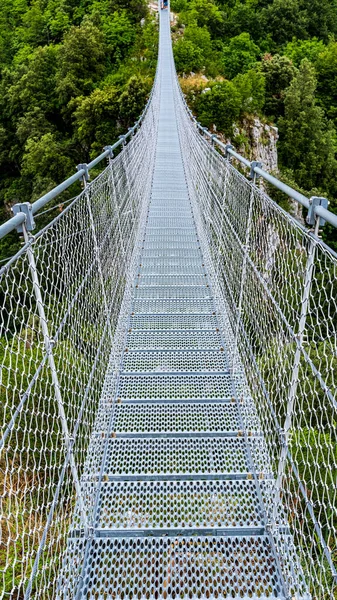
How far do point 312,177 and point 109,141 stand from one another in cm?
577

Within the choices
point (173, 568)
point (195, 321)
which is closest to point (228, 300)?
point (195, 321)

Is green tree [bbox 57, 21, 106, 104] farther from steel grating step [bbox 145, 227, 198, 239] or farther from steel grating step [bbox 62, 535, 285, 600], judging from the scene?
steel grating step [bbox 62, 535, 285, 600]

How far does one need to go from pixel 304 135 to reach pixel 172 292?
1108cm

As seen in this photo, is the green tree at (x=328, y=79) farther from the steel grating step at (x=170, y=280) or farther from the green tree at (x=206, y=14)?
the steel grating step at (x=170, y=280)

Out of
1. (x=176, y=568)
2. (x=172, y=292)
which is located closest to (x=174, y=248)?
(x=172, y=292)

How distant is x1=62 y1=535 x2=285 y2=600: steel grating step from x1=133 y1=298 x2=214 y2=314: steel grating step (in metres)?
1.40

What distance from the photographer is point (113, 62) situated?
13.2m

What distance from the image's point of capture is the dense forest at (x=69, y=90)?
34.0ft

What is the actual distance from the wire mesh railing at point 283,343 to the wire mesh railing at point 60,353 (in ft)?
1.77

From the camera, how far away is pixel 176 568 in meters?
1.25

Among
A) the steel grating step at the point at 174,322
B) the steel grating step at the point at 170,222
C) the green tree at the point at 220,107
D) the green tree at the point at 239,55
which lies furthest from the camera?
the green tree at the point at 239,55

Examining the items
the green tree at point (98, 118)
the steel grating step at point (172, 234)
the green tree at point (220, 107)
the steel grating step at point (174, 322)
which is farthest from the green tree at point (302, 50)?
the steel grating step at point (174, 322)

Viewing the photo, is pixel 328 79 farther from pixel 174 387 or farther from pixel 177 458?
pixel 177 458

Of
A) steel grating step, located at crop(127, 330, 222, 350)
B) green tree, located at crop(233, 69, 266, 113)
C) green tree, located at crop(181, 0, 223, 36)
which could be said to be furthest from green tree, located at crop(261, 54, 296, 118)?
steel grating step, located at crop(127, 330, 222, 350)
